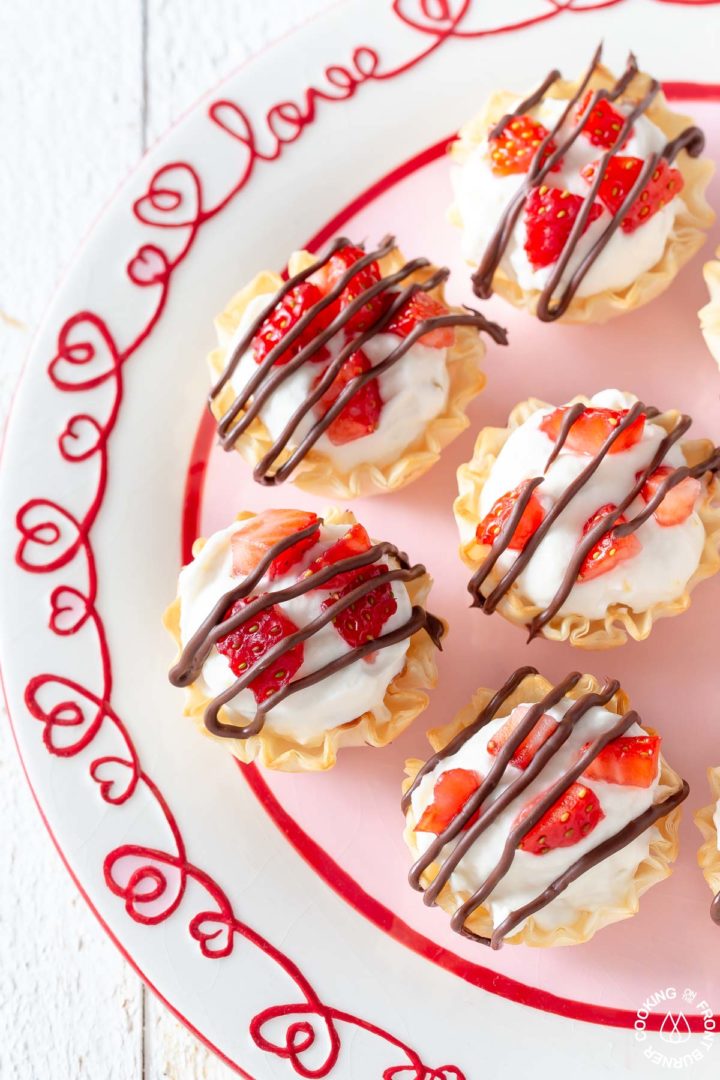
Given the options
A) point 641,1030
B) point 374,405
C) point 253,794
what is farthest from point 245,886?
point 374,405

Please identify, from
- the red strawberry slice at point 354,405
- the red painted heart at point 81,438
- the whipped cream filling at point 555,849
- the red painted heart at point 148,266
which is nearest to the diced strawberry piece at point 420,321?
the red strawberry slice at point 354,405

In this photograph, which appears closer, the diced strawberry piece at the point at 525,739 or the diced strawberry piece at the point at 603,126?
the diced strawberry piece at the point at 525,739

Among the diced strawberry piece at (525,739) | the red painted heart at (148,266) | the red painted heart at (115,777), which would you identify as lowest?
the diced strawberry piece at (525,739)

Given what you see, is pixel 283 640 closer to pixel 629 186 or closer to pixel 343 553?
pixel 343 553

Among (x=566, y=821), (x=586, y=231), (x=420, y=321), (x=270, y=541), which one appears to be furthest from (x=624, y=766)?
(x=586, y=231)

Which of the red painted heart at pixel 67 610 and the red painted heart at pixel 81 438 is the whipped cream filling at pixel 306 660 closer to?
the red painted heart at pixel 67 610

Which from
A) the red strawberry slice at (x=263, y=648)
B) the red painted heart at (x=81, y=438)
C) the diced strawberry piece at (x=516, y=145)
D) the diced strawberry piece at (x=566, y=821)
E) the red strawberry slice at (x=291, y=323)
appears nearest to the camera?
the diced strawberry piece at (x=566, y=821)
